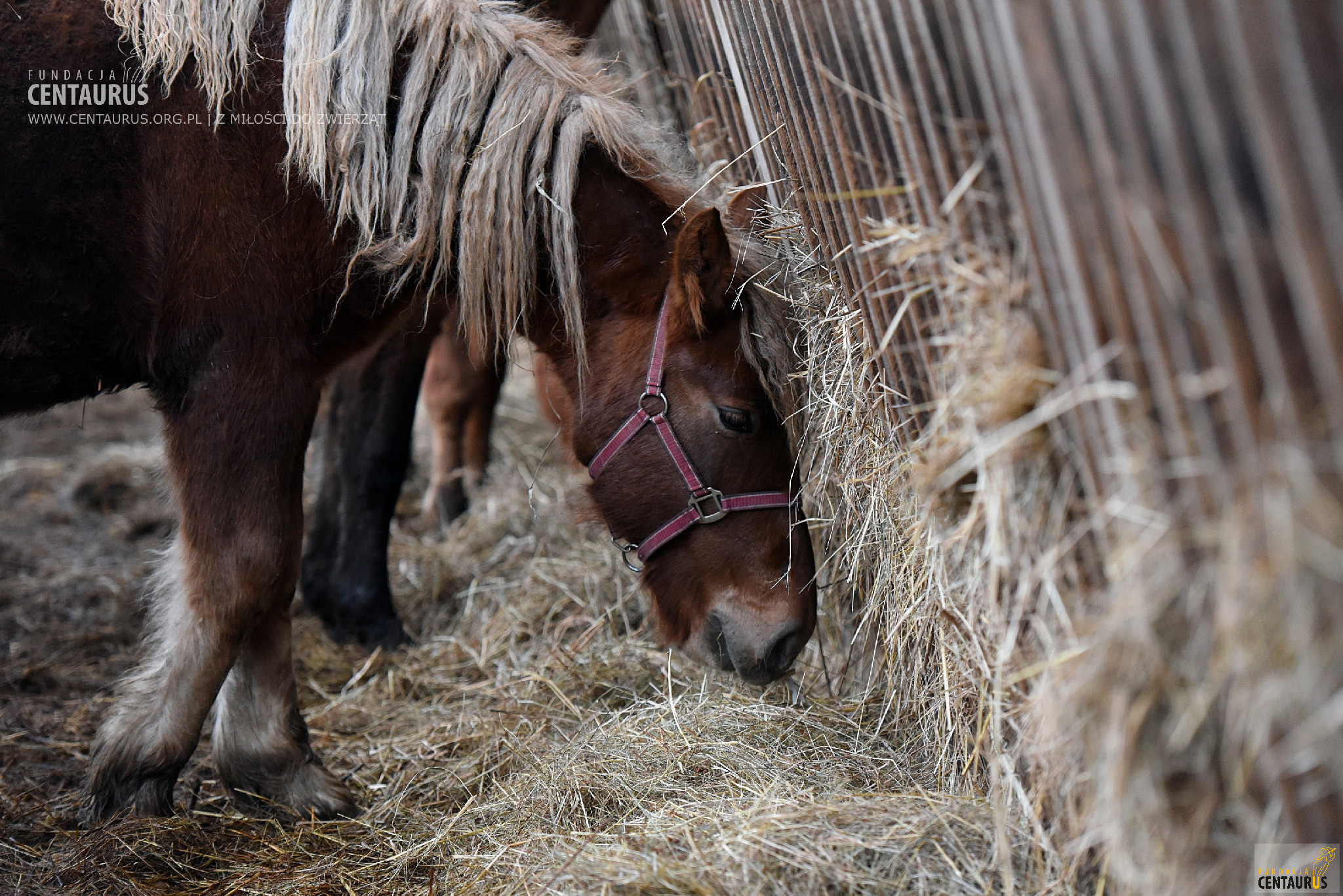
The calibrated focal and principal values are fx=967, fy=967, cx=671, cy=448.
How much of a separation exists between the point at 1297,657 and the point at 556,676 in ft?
7.94

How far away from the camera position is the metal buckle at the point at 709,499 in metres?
2.48

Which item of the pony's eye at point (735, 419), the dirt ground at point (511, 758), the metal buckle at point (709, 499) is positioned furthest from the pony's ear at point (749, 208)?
the dirt ground at point (511, 758)

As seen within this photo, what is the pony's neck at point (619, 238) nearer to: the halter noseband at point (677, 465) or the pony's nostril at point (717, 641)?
the halter noseband at point (677, 465)

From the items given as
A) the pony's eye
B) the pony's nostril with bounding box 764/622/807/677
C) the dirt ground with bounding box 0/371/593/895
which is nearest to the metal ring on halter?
the pony's eye

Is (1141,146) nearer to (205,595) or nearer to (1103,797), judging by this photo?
(1103,797)

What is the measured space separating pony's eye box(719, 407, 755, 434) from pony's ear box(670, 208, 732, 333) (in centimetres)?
21

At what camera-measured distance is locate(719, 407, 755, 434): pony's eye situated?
246cm

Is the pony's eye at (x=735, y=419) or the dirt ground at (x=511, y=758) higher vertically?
the pony's eye at (x=735, y=419)

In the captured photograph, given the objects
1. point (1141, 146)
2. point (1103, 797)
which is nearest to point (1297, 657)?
point (1103, 797)

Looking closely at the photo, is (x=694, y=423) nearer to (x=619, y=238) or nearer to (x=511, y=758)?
(x=619, y=238)

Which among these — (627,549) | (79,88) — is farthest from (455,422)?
(79,88)

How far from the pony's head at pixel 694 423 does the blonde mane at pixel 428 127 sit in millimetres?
89

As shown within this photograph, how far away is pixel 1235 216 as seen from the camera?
42.1 inches

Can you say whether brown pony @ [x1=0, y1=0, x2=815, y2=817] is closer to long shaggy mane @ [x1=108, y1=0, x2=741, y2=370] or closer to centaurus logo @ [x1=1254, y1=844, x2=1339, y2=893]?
long shaggy mane @ [x1=108, y1=0, x2=741, y2=370]
